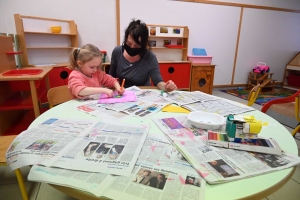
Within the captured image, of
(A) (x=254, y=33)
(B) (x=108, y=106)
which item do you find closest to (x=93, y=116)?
(B) (x=108, y=106)

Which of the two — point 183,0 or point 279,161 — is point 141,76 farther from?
point 183,0

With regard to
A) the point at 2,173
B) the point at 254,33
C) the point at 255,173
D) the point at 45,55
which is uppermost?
the point at 254,33

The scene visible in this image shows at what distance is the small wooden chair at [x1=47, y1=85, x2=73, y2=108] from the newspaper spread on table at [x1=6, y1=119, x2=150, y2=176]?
52 cm

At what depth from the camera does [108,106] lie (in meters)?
1.12

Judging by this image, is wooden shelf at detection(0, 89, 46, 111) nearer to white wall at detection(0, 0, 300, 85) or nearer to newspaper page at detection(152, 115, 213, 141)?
white wall at detection(0, 0, 300, 85)

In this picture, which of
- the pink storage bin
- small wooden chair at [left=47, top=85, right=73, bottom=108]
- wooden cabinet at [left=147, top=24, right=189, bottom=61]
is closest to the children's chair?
small wooden chair at [left=47, top=85, right=73, bottom=108]

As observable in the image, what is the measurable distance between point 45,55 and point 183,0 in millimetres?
2541

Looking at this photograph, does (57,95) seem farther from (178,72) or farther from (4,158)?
(178,72)

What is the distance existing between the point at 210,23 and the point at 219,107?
3242 millimetres

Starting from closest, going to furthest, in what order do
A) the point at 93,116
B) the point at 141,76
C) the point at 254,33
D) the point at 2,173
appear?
the point at 93,116
the point at 2,173
the point at 141,76
the point at 254,33

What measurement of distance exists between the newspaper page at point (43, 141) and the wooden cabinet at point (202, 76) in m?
2.95

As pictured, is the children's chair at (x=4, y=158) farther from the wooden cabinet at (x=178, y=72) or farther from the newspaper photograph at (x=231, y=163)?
the wooden cabinet at (x=178, y=72)

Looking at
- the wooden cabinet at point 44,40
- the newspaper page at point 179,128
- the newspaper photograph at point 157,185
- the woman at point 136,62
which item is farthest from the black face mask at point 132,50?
the wooden cabinet at point 44,40

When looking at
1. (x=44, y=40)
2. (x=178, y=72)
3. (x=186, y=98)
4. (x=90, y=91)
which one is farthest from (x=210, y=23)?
(x=90, y=91)
